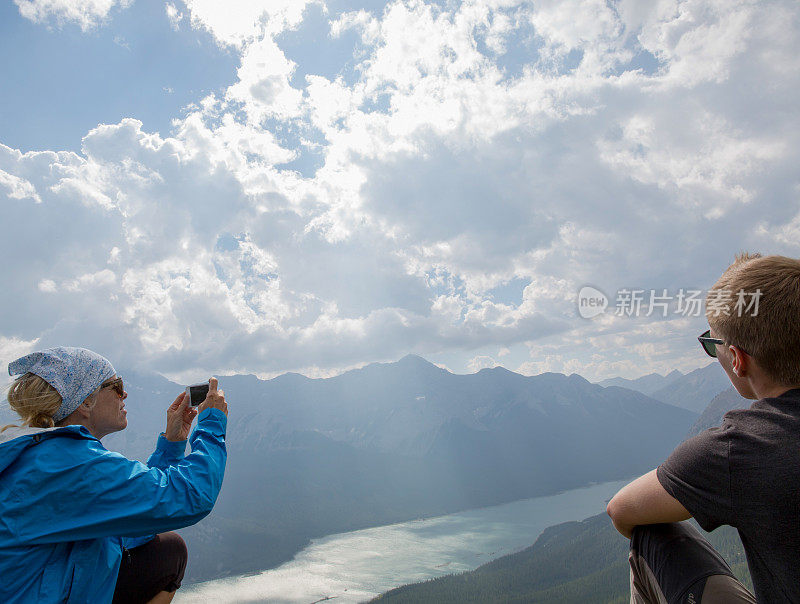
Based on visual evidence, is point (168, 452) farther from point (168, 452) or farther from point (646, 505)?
point (646, 505)

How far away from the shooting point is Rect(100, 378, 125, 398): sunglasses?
3424mm

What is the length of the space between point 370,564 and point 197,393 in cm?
16741

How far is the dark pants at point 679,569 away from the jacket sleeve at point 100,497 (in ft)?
8.62

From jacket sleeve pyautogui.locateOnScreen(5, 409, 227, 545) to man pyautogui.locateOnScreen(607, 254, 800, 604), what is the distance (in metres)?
2.61

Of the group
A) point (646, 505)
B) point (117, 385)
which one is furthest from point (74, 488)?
point (646, 505)

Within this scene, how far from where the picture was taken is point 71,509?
262 centimetres

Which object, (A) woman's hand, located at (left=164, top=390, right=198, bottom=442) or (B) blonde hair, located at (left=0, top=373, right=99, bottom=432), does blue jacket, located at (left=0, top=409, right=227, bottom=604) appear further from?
(A) woman's hand, located at (left=164, top=390, right=198, bottom=442)

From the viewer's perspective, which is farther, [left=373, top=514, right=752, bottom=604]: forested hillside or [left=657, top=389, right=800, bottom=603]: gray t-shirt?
[left=373, top=514, right=752, bottom=604]: forested hillside

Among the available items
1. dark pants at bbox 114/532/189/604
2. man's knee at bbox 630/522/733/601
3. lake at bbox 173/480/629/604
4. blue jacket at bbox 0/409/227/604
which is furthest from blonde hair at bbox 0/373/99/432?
lake at bbox 173/480/629/604

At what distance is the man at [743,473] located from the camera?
1952 mm

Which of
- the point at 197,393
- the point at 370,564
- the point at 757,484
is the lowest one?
the point at 370,564

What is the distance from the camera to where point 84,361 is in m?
3.22

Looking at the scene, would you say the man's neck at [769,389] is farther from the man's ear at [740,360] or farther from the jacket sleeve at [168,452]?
the jacket sleeve at [168,452]

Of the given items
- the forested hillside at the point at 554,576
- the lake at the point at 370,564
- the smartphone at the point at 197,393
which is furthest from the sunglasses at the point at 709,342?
the lake at the point at 370,564
